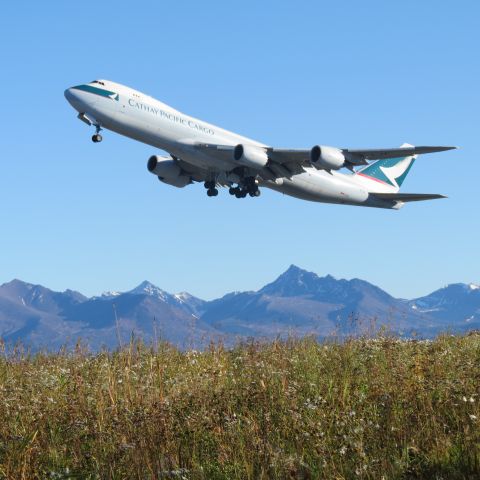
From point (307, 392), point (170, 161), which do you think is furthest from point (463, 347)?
point (170, 161)

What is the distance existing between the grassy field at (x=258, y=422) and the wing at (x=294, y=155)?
26308 millimetres

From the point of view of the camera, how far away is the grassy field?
256 inches

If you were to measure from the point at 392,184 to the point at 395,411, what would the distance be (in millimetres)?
43490

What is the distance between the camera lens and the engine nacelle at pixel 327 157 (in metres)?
36.5

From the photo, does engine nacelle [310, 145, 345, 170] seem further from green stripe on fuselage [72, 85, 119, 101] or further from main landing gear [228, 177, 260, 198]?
green stripe on fuselage [72, 85, 119, 101]

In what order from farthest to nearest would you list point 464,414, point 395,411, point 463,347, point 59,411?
point 463,347
point 59,411
point 395,411
point 464,414

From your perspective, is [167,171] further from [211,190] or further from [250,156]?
[250,156]

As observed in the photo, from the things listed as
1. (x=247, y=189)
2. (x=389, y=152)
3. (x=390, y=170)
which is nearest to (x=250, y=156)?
(x=247, y=189)

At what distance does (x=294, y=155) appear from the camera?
3803cm

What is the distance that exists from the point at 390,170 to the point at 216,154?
1735 cm

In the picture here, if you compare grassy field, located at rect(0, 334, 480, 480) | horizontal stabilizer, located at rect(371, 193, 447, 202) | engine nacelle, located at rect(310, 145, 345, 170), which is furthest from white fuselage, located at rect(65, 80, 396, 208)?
grassy field, located at rect(0, 334, 480, 480)

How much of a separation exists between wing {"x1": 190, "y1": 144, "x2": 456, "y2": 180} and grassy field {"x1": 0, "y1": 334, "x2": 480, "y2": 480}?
26.3 m

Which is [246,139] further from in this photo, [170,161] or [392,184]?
[392,184]

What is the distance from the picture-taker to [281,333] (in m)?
13.5
